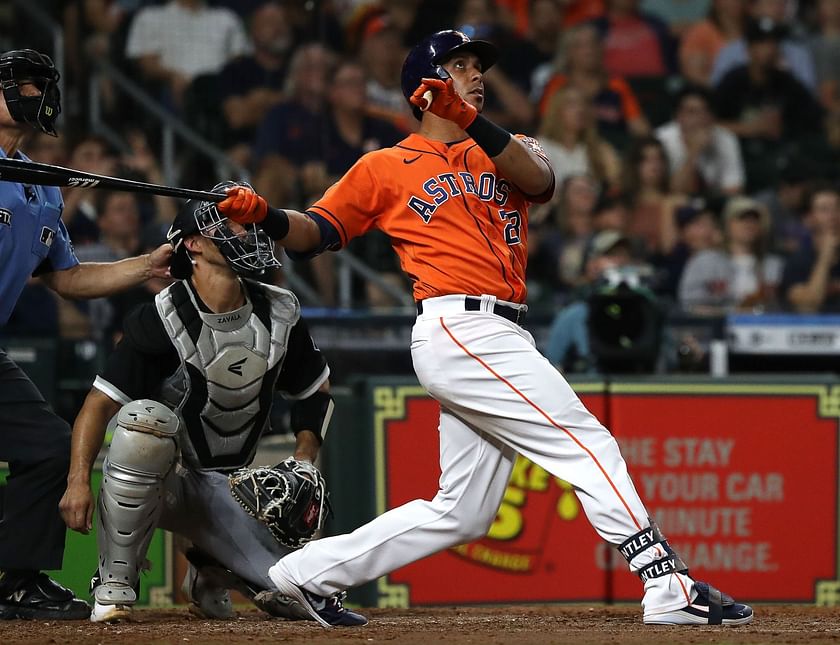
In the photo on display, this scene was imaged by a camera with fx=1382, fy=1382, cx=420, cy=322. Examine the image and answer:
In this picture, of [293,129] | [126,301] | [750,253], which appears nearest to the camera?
[126,301]

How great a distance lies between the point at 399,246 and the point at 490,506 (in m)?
0.85

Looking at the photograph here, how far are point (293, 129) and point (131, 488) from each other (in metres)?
3.74

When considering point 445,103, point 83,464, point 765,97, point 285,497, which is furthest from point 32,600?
point 765,97

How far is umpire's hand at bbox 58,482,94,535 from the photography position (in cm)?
429

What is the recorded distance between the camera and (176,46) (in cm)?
859

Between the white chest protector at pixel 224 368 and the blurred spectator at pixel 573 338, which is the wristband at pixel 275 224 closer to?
the white chest protector at pixel 224 368

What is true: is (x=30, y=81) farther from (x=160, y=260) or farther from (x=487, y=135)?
(x=487, y=135)

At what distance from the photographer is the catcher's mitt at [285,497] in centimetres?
437

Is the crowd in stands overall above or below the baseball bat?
above

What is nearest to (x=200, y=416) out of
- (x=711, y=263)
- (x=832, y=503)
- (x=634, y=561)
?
(x=634, y=561)

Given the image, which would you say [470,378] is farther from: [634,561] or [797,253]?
[797,253]

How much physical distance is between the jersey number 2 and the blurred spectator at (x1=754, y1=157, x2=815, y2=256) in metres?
5.42

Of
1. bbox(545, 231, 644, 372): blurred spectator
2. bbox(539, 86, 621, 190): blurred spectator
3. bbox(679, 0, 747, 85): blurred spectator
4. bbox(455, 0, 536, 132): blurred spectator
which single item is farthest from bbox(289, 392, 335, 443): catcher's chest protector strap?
bbox(679, 0, 747, 85): blurred spectator

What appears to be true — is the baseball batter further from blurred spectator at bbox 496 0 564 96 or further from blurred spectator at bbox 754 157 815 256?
blurred spectator at bbox 496 0 564 96
